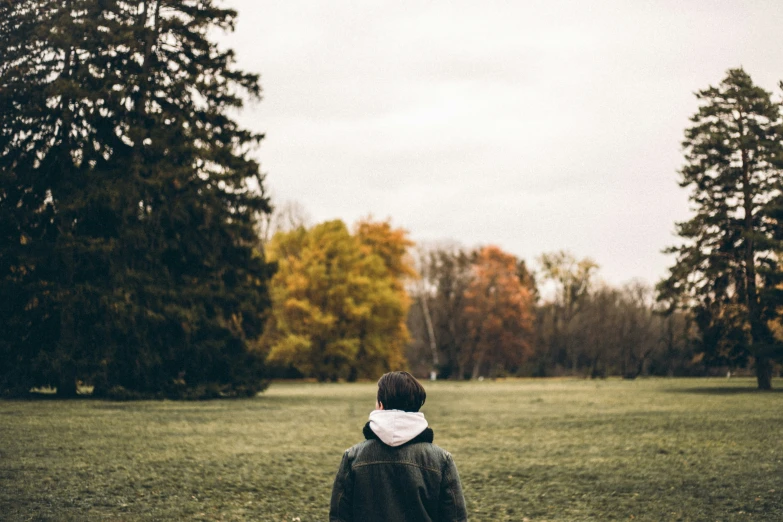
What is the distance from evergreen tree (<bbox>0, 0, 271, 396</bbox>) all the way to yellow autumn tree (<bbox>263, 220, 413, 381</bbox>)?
22.6 m

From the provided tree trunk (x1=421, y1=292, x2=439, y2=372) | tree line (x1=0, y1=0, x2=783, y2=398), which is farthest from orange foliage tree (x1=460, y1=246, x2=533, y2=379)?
tree line (x1=0, y1=0, x2=783, y2=398)

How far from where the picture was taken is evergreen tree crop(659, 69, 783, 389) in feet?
106

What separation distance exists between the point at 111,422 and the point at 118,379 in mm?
8887

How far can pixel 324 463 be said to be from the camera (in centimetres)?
1193

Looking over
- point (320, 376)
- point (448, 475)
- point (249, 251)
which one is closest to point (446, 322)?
point (320, 376)

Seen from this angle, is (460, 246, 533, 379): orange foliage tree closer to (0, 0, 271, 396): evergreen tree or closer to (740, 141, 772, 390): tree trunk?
(740, 141, 772, 390): tree trunk

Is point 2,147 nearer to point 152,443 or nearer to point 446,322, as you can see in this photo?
point 152,443

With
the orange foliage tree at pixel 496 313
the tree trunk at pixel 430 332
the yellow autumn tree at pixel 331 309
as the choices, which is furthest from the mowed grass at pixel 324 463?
the tree trunk at pixel 430 332

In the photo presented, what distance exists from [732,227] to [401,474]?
3535cm

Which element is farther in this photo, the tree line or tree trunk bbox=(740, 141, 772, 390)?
tree trunk bbox=(740, 141, 772, 390)

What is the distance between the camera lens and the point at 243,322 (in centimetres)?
2998

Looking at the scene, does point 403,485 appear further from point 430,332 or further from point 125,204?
point 430,332

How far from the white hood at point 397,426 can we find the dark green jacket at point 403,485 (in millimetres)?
52

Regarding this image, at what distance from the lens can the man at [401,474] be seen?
3492 mm
